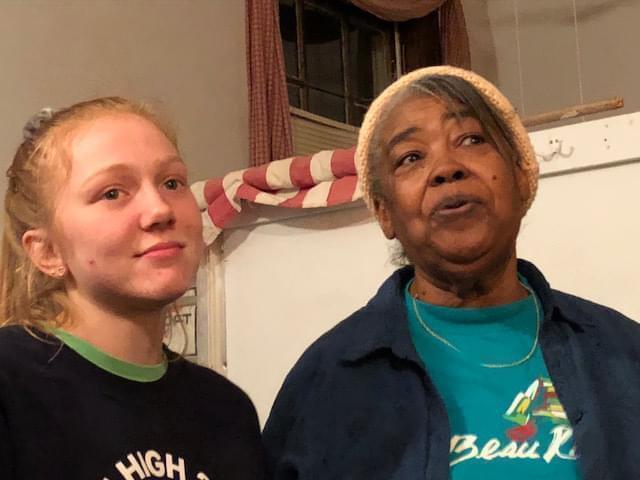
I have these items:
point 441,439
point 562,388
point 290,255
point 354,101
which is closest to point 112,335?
point 441,439

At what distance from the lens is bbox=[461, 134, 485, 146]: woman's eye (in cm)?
101

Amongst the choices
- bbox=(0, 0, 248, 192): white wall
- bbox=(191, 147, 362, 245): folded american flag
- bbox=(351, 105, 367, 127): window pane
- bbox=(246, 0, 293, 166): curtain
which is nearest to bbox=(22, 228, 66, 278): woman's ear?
bbox=(191, 147, 362, 245): folded american flag

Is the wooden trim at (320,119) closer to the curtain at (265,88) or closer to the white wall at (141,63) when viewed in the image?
the curtain at (265,88)

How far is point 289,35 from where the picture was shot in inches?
124

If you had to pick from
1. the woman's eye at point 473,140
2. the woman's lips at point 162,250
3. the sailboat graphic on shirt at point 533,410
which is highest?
the woman's eye at point 473,140

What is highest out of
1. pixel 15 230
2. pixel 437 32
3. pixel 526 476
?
pixel 437 32

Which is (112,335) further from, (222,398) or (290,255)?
(290,255)

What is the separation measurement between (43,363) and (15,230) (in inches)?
7.7

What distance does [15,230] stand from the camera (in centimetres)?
99

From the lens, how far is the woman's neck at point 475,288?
104cm

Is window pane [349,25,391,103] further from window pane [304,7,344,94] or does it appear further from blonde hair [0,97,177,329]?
blonde hair [0,97,177,329]

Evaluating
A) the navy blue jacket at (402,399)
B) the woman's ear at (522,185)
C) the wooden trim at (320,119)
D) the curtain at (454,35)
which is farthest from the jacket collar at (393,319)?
the curtain at (454,35)

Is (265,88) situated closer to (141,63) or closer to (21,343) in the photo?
(141,63)

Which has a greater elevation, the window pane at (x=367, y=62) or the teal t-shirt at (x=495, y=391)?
the window pane at (x=367, y=62)
